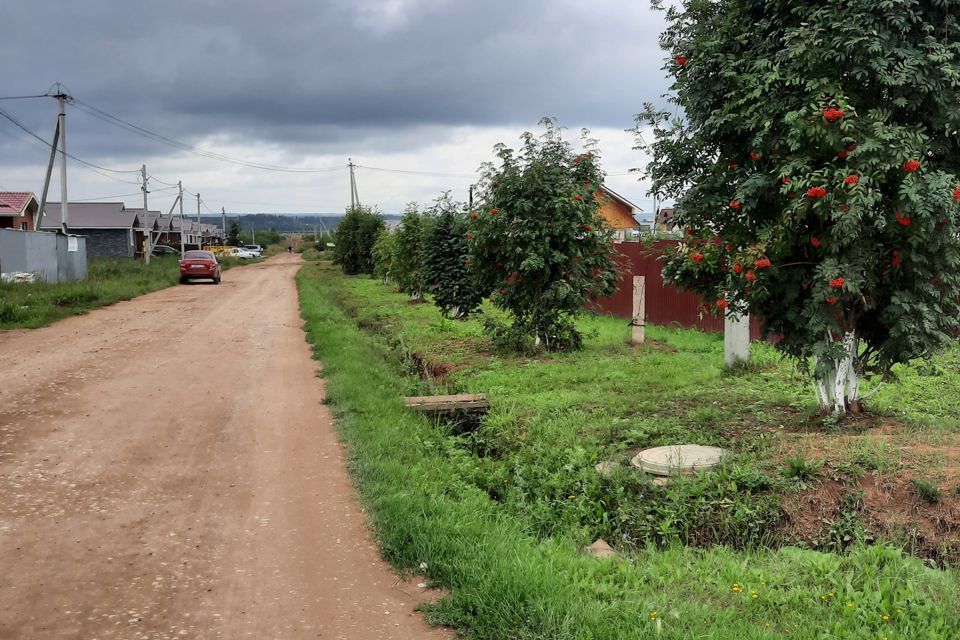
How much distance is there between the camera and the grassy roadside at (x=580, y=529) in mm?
3625

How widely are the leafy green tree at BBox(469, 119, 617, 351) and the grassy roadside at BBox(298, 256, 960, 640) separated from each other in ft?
4.97

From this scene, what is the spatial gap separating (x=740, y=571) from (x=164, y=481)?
4.05 meters

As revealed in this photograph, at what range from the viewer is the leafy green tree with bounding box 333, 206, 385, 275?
140 ft

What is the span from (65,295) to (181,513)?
1700cm

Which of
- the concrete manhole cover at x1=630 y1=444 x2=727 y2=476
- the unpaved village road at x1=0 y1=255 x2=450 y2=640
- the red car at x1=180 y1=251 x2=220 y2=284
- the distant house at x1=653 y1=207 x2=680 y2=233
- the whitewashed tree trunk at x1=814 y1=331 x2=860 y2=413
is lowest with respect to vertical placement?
the unpaved village road at x1=0 y1=255 x2=450 y2=640

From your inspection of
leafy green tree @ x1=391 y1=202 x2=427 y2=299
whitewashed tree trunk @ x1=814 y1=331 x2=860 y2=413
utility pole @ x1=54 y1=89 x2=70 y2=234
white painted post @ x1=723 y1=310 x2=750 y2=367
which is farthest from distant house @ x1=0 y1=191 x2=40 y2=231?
whitewashed tree trunk @ x1=814 y1=331 x2=860 y2=413

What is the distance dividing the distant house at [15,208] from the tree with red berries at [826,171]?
118ft

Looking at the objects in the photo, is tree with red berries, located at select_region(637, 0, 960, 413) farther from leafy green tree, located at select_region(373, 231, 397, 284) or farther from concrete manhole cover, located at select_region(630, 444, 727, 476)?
leafy green tree, located at select_region(373, 231, 397, 284)

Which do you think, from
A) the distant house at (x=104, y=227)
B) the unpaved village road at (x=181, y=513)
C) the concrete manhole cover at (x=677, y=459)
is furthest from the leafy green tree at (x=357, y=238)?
the concrete manhole cover at (x=677, y=459)

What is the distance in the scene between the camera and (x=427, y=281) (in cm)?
1766

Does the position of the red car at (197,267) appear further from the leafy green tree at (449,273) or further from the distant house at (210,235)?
the distant house at (210,235)

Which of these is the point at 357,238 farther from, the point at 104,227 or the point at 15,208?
the point at 104,227

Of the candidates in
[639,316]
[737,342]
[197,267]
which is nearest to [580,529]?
[737,342]

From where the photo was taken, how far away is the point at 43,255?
25.3 metres
